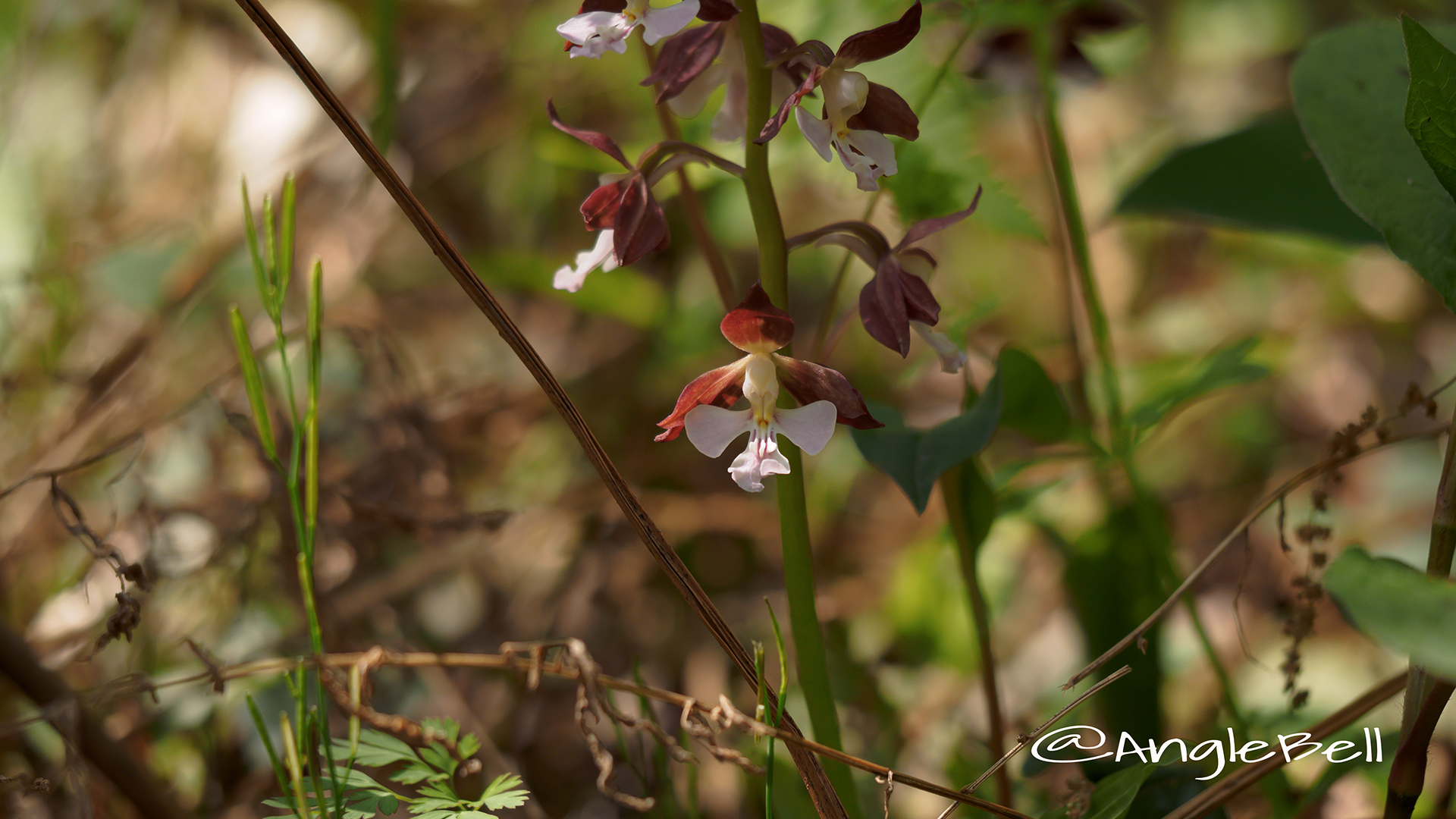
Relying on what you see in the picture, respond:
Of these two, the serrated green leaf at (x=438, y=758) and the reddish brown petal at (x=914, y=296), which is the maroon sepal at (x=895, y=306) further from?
the serrated green leaf at (x=438, y=758)

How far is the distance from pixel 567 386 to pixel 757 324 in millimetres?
1357

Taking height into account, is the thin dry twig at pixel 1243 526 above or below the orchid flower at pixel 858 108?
below

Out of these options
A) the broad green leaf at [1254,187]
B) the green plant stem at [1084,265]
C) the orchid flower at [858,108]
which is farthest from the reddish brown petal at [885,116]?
the broad green leaf at [1254,187]

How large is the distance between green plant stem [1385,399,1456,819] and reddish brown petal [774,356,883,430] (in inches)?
17.9

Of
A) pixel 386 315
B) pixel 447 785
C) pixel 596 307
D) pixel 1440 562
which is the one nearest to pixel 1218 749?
pixel 1440 562

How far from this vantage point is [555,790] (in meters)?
1.34

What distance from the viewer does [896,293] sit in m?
0.73

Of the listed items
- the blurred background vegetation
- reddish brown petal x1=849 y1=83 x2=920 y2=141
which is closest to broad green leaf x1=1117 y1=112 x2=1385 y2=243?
the blurred background vegetation

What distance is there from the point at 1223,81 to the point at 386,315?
2.46m

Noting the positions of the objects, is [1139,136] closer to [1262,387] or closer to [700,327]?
[1262,387]

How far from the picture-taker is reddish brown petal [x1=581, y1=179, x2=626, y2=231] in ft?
2.43

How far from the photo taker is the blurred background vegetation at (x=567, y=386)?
123 centimetres

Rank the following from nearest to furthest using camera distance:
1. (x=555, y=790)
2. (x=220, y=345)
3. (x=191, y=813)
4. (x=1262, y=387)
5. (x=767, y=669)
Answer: (x=191, y=813) → (x=555, y=790) → (x=767, y=669) → (x=220, y=345) → (x=1262, y=387)

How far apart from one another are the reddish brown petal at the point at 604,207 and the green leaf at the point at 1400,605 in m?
0.58
